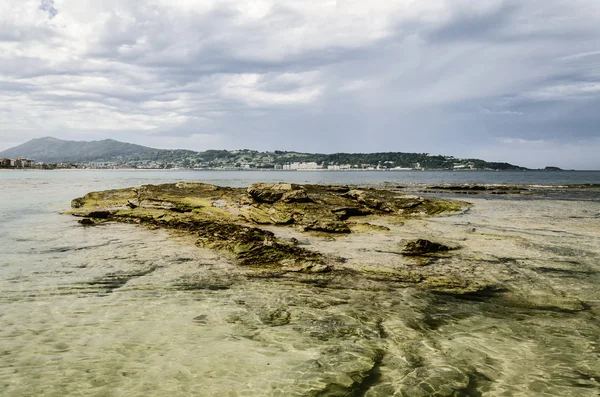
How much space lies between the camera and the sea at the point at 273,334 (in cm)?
576

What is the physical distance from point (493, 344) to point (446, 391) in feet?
7.44

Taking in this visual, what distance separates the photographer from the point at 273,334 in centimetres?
754

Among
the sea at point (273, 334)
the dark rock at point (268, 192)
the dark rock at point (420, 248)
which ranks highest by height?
the dark rock at point (268, 192)

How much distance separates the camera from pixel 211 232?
18656 mm

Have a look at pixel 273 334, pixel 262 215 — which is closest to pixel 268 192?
pixel 262 215

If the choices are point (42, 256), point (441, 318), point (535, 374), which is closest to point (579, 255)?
point (441, 318)

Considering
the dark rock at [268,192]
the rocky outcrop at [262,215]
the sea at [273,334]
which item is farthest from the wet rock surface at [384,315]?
the dark rock at [268,192]

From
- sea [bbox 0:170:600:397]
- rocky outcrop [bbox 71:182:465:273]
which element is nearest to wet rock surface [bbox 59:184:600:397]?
sea [bbox 0:170:600:397]

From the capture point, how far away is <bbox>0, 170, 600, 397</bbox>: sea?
5.76 m

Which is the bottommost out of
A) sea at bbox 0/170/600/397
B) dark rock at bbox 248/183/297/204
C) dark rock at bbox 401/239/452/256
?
sea at bbox 0/170/600/397

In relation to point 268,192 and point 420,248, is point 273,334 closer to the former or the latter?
point 420,248

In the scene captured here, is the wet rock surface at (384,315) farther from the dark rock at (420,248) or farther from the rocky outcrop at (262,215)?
the rocky outcrop at (262,215)

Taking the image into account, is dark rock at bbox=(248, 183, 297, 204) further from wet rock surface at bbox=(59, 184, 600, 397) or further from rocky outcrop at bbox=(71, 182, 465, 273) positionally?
wet rock surface at bbox=(59, 184, 600, 397)

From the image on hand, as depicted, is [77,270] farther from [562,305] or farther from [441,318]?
[562,305]
